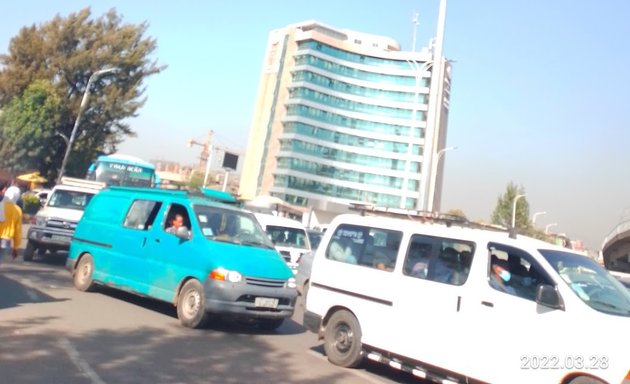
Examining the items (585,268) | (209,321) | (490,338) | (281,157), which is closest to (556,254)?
(585,268)

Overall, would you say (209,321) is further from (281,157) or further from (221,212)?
(281,157)

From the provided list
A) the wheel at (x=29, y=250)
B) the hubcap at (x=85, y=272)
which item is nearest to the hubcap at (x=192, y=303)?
the hubcap at (x=85, y=272)

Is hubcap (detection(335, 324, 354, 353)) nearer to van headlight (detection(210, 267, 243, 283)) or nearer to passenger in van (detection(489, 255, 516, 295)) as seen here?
van headlight (detection(210, 267, 243, 283))

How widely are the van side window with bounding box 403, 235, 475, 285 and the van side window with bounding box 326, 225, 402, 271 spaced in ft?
0.90

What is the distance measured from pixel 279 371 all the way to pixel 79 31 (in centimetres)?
3745

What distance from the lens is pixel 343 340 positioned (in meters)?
8.43

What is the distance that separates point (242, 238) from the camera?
10.3m

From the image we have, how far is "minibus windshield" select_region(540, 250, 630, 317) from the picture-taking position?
6379mm

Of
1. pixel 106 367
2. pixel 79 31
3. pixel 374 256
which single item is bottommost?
pixel 106 367

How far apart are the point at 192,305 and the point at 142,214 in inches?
95.3

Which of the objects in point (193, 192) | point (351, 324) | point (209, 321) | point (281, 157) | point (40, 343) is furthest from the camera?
point (281, 157)

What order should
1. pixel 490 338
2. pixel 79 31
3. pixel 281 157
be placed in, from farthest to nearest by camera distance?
pixel 281 157 < pixel 79 31 < pixel 490 338

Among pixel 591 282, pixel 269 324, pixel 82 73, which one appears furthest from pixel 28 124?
pixel 591 282
